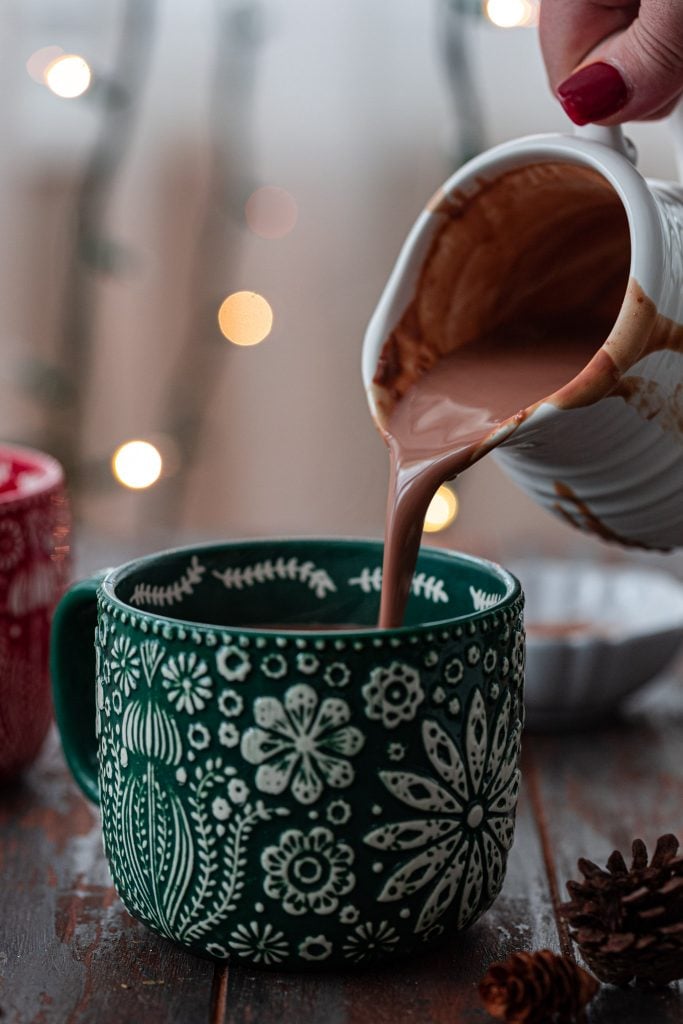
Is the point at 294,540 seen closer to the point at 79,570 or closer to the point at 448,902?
the point at 448,902

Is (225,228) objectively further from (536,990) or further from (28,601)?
(536,990)

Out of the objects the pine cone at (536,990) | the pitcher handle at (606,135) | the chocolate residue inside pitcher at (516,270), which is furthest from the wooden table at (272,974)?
the pitcher handle at (606,135)

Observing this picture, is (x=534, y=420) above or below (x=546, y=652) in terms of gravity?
above

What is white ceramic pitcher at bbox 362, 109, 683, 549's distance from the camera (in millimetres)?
550

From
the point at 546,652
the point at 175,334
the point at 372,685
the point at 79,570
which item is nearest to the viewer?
the point at 372,685

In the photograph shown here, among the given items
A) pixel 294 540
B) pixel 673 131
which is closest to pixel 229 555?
pixel 294 540

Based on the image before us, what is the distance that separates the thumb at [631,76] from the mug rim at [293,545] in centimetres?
23

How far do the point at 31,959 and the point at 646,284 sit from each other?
1.31 ft

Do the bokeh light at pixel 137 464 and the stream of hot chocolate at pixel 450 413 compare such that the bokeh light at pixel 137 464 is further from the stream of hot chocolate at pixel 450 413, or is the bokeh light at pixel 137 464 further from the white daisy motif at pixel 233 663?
the white daisy motif at pixel 233 663

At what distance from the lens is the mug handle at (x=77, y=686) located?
2.16 ft

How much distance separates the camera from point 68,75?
1906mm

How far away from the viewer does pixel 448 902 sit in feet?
1.80

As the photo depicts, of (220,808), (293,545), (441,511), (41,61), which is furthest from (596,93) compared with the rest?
(41,61)

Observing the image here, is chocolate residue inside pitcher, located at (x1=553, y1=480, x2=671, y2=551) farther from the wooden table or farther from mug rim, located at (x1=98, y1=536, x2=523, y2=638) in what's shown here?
the wooden table
